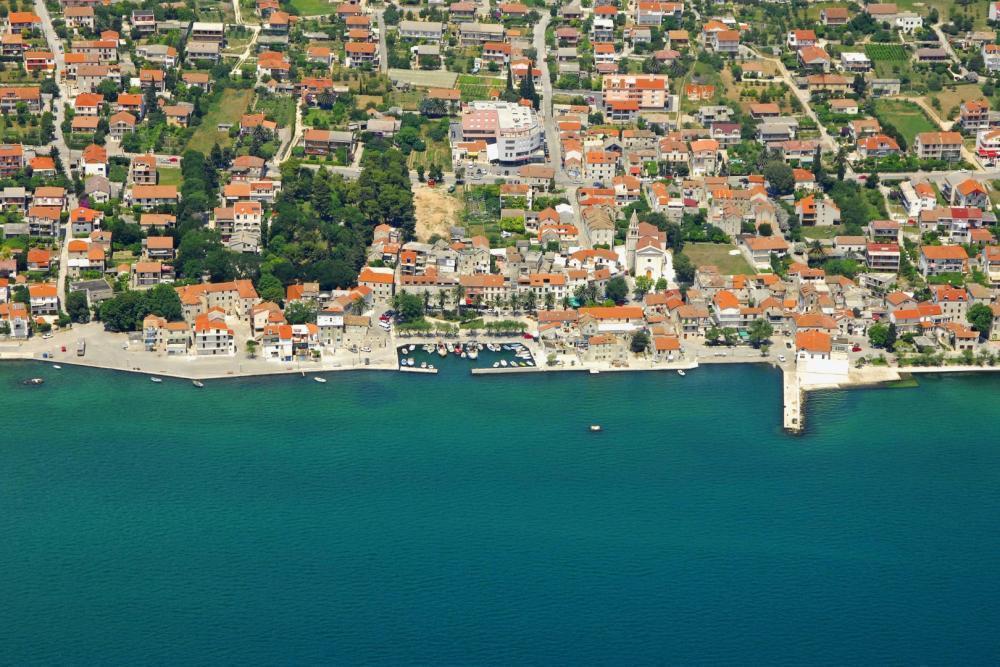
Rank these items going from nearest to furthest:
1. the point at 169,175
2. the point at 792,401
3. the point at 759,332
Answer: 1. the point at 792,401
2. the point at 759,332
3. the point at 169,175

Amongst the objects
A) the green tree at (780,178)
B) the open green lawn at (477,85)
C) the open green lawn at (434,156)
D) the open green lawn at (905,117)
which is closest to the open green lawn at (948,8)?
the open green lawn at (905,117)

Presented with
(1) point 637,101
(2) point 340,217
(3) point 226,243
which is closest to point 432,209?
(2) point 340,217

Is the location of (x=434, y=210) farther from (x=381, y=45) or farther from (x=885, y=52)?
(x=885, y=52)

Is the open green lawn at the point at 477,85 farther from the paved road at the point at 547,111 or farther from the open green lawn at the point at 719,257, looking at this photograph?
the open green lawn at the point at 719,257

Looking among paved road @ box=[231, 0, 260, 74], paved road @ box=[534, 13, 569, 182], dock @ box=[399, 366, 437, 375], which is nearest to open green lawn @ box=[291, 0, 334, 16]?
paved road @ box=[231, 0, 260, 74]

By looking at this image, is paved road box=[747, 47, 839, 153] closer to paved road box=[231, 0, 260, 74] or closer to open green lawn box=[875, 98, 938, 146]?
open green lawn box=[875, 98, 938, 146]

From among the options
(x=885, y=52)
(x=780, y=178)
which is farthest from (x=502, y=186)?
(x=885, y=52)

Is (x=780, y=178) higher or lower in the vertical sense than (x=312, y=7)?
lower
